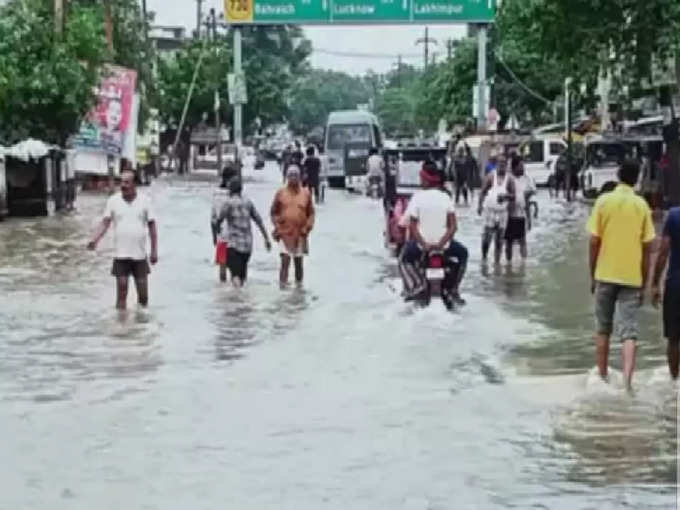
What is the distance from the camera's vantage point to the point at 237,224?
821 inches

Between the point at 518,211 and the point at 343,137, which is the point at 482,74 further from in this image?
the point at 518,211

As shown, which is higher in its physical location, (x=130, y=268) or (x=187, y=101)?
(x=187, y=101)

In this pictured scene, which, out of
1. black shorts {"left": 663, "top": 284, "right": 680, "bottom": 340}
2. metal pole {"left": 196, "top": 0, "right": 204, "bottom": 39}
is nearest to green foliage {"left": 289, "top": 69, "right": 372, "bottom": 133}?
metal pole {"left": 196, "top": 0, "right": 204, "bottom": 39}

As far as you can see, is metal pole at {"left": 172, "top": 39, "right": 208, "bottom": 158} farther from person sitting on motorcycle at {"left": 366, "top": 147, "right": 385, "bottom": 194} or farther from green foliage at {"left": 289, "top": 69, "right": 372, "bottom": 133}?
green foliage at {"left": 289, "top": 69, "right": 372, "bottom": 133}

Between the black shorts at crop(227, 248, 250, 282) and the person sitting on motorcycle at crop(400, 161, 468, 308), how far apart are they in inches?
130

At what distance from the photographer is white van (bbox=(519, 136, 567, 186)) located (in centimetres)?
6084

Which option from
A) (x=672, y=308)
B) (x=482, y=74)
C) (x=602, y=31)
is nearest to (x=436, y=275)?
(x=672, y=308)

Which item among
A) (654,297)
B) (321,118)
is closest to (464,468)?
(654,297)

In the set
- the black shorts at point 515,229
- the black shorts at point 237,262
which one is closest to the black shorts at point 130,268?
the black shorts at point 237,262

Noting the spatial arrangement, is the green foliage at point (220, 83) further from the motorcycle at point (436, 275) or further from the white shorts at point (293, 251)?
the motorcycle at point (436, 275)

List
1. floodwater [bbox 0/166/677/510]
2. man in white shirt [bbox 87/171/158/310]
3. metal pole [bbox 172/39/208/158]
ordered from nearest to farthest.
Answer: floodwater [bbox 0/166/677/510]
man in white shirt [bbox 87/171/158/310]
metal pole [bbox 172/39/208/158]

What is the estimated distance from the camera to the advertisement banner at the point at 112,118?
52.5 m

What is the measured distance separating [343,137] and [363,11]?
573 inches

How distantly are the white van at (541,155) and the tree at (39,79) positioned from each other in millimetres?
21295
